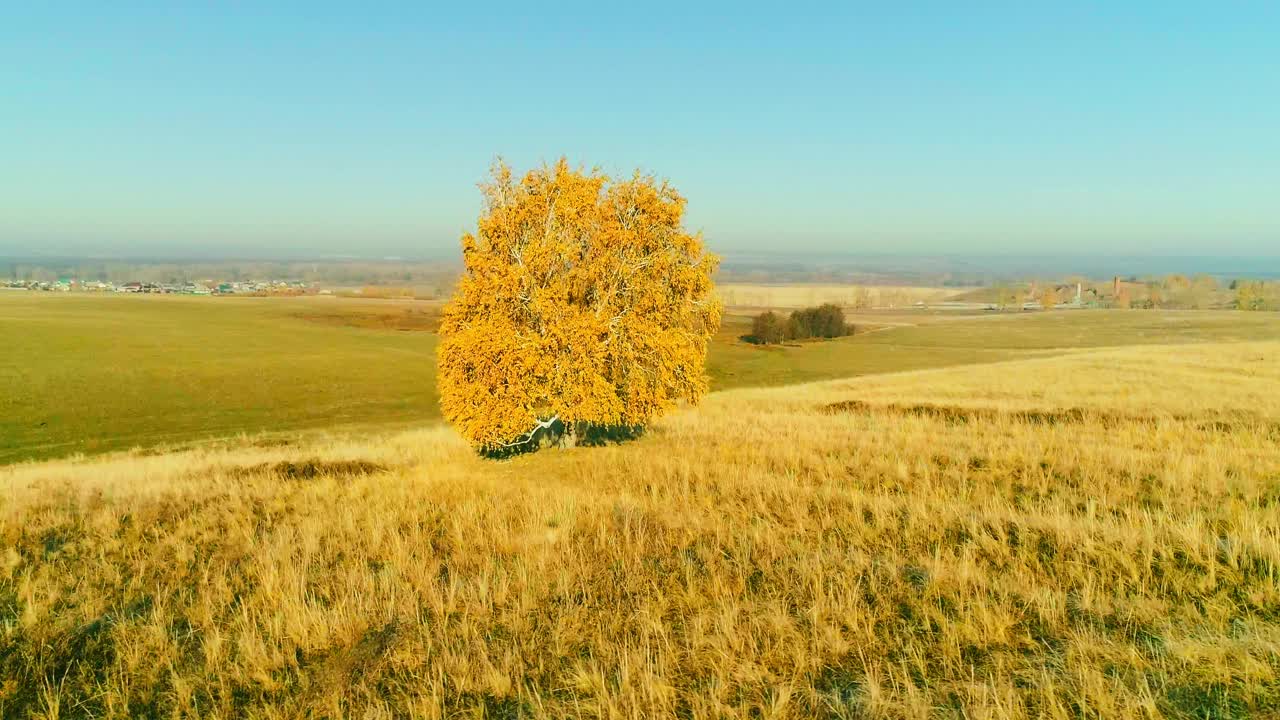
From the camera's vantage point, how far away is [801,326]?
97125 millimetres

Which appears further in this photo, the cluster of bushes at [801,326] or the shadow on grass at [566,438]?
the cluster of bushes at [801,326]

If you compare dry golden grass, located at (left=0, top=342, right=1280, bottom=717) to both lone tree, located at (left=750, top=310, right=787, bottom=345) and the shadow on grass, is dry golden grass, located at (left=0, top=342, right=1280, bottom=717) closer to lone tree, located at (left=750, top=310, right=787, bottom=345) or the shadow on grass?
the shadow on grass

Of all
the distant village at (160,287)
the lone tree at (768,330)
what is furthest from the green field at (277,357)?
the distant village at (160,287)

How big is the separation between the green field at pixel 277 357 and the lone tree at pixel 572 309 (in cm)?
2172

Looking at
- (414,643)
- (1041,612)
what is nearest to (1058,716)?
(1041,612)

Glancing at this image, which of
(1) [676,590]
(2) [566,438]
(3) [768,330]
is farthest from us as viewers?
(3) [768,330]

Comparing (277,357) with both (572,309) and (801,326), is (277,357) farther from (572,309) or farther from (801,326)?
(801,326)

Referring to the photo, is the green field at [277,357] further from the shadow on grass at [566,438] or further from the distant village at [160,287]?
the distant village at [160,287]

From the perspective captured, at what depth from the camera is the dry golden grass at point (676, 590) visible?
17.5 ft

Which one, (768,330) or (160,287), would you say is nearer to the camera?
(768,330)

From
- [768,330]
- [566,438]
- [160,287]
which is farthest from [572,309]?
[160,287]

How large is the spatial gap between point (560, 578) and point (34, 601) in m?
6.55

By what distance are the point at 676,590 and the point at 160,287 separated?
204 metres

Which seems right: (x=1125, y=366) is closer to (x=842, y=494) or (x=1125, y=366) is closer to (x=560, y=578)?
(x=842, y=494)
